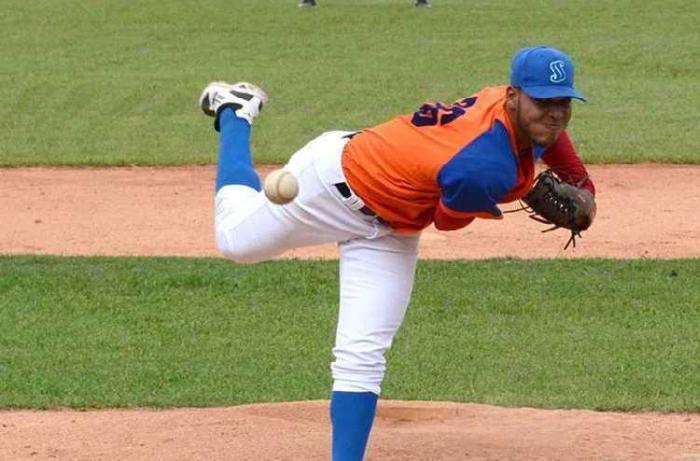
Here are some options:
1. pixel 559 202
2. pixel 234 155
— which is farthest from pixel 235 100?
pixel 559 202

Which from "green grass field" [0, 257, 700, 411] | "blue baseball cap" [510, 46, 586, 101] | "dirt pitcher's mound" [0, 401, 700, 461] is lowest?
"green grass field" [0, 257, 700, 411]

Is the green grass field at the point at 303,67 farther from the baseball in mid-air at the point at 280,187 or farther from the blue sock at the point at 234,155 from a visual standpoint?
the baseball in mid-air at the point at 280,187

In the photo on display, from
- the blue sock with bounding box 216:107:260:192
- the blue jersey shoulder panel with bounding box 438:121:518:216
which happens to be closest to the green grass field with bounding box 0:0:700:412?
the blue sock with bounding box 216:107:260:192

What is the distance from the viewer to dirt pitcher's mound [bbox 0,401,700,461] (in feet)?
20.2

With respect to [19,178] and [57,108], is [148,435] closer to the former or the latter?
[19,178]

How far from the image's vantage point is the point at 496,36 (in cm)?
2036

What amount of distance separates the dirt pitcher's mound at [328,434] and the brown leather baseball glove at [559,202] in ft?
3.33

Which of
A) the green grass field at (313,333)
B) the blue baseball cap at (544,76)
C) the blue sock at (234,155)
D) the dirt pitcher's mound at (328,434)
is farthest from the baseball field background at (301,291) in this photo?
the blue baseball cap at (544,76)

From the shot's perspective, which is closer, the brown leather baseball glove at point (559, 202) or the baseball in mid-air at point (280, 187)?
the baseball in mid-air at point (280, 187)

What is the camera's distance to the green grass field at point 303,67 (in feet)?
47.9

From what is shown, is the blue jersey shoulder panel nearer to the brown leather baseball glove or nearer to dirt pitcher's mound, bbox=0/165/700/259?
the brown leather baseball glove

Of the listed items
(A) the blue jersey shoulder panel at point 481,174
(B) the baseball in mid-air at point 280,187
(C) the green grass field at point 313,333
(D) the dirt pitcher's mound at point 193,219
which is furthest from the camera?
(D) the dirt pitcher's mound at point 193,219

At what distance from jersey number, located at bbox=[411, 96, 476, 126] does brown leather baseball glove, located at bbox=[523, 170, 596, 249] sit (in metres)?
0.37

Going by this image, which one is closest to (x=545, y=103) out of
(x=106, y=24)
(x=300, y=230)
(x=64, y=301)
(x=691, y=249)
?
(x=300, y=230)
